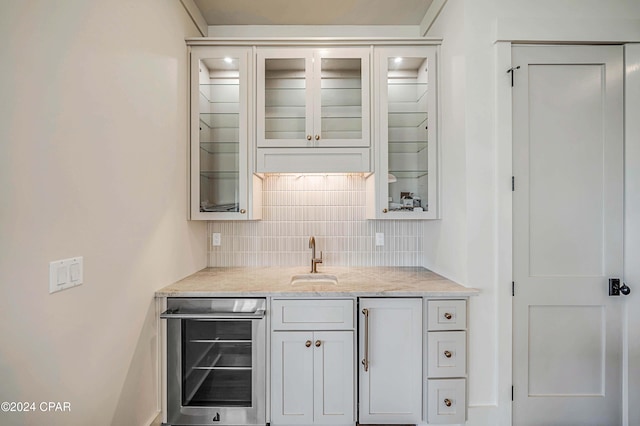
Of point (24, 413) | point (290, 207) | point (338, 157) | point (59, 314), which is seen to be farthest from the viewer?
point (290, 207)

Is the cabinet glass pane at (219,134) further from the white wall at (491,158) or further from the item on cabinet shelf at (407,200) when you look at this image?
the white wall at (491,158)

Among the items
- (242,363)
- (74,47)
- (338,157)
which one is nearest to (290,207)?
(338,157)

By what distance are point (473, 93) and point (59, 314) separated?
7.46 feet

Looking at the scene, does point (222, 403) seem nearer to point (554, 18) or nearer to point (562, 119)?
point (562, 119)

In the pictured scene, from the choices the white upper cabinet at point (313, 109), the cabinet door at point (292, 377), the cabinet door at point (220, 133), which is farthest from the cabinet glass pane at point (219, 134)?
the cabinet door at point (292, 377)

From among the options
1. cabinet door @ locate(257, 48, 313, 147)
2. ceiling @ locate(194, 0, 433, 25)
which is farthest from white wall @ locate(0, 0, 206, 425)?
cabinet door @ locate(257, 48, 313, 147)

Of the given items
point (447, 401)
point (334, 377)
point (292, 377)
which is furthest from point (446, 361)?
point (292, 377)

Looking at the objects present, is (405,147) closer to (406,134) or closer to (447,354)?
(406,134)

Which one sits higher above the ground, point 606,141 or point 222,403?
point 606,141

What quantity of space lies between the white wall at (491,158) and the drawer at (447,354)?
8 centimetres

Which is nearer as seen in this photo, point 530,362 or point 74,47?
point 74,47

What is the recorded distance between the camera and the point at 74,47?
44.5 inches

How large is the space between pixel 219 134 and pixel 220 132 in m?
0.02

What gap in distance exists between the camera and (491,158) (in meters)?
1.78
